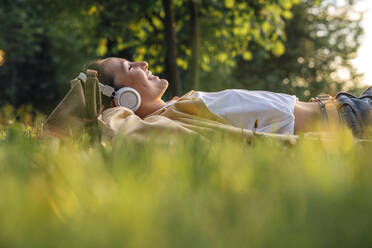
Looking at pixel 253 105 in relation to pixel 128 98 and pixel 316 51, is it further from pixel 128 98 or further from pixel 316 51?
pixel 316 51

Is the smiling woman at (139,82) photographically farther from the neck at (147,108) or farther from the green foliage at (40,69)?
the green foliage at (40,69)

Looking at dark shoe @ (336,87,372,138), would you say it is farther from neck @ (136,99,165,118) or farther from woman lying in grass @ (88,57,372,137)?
neck @ (136,99,165,118)

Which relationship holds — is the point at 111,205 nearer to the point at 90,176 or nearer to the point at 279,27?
the point at 90,176

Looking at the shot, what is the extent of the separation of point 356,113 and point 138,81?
1648 mm

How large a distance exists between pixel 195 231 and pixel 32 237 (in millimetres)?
222

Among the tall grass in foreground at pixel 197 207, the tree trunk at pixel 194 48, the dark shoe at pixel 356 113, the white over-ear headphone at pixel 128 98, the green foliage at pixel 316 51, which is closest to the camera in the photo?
the tall grass in foreground at pixel 197 207

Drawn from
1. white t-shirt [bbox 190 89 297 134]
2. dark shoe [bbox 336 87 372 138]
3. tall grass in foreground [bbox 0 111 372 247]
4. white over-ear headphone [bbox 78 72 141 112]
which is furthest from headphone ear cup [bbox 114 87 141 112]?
tall grass in foreground [bbox 0 111 372 247]

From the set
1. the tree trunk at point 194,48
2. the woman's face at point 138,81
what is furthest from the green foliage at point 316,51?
the woman's face at point 138,81

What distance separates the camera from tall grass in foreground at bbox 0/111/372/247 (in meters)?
0.50

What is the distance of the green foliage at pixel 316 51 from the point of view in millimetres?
22266

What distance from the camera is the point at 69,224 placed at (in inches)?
23.1

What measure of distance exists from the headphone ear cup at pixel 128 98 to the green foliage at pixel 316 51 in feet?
64.0

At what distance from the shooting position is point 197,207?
65 centimetres

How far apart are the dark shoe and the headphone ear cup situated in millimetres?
1496
